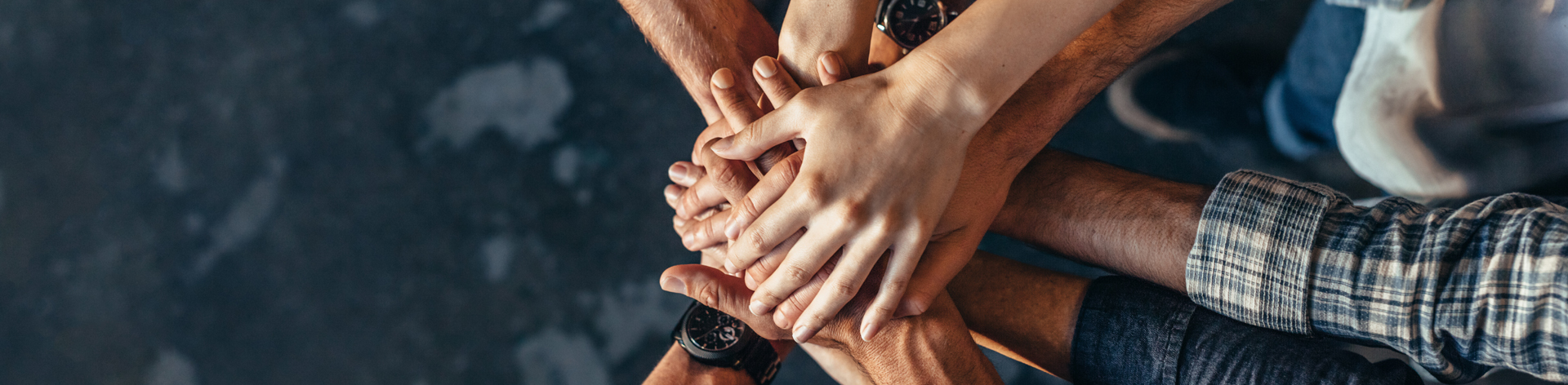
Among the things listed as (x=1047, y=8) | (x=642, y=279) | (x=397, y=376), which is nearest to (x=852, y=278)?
(x=1047, y=8)

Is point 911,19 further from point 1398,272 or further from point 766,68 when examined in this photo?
point 1398,272

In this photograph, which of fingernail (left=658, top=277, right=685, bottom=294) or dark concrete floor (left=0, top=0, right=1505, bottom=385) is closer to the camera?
fingernail (left=658, top=277, right=685, bottom=294)

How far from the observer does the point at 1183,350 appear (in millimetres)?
1030

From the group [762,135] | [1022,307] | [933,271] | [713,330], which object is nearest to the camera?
[762,135]

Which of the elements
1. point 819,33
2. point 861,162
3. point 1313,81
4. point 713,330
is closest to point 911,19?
point 819,33

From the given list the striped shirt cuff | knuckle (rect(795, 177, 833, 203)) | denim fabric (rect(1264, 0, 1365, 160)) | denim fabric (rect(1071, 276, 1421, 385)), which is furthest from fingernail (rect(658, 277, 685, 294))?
denim fabric (rect(1264, 0, 1365, 160))

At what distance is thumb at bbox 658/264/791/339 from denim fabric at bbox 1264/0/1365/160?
3.47 feet

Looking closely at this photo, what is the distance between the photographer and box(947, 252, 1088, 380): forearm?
1.18 meters

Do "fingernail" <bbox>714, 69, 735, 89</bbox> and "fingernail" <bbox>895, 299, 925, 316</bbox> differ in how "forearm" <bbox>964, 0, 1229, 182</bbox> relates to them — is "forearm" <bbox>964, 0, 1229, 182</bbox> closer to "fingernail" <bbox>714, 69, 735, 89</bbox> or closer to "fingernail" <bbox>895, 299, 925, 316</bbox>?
"fingernail" <bbox>895, 299, 925, 316</bbox>

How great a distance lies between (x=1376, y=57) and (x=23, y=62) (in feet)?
8.39

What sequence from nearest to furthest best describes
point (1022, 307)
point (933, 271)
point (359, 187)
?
point (933, 271)
point (1022, 307)
point (359, 187)

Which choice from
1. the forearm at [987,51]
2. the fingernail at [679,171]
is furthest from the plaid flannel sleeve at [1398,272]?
the fingernail at [679,171]

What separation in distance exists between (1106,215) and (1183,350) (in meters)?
0.21

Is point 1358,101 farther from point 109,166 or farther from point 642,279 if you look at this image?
point 109,166
